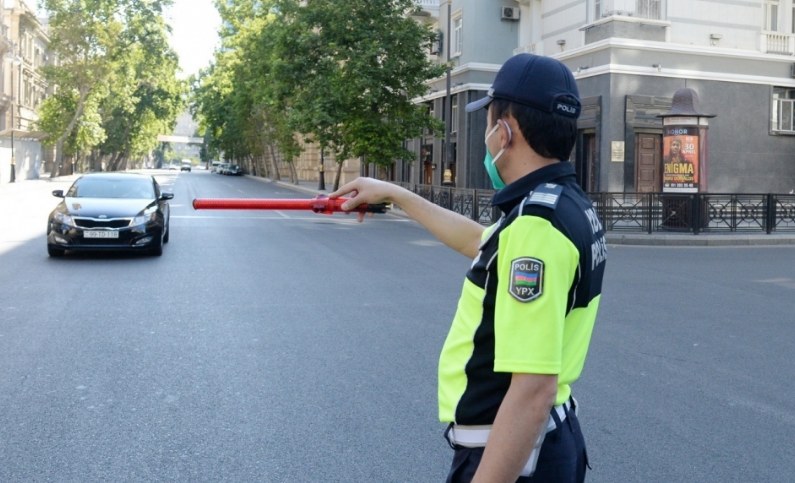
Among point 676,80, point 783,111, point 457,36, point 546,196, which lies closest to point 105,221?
point 546,196

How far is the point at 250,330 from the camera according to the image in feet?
29.0

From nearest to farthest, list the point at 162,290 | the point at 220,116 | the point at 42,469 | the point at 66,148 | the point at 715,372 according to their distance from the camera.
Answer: the point at 42,469 → the point at 715,372 → the point at 162,290 → the point at 66,148 → the point at 220,116

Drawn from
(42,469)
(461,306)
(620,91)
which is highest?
(620,91)

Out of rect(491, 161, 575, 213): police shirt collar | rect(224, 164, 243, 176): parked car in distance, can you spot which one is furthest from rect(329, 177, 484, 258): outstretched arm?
rect(224, 164, 243, 176): parked car in distance

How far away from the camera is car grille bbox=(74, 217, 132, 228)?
14766 mm

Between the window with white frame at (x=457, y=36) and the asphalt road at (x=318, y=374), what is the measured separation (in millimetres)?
24651

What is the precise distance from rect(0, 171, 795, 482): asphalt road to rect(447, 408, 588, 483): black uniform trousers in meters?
2.60

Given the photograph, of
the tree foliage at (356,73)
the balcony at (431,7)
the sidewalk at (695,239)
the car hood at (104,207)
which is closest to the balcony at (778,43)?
the sidewalk at (695,239)

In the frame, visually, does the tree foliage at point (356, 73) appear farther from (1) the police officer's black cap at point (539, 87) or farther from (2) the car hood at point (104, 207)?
(1) the police officer's black cap at point (539, 87)

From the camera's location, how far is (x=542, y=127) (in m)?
→ 2.11

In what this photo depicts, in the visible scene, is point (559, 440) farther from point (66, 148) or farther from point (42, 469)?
point (66, 148)

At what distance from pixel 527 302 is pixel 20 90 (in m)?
79.0

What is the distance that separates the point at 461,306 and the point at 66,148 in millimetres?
71887

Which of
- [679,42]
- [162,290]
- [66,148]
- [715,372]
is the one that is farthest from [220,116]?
[715,372]
